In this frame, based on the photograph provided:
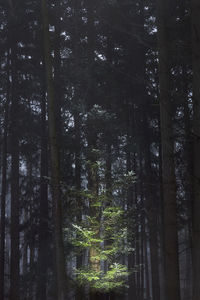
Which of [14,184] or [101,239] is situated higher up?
[14,184]

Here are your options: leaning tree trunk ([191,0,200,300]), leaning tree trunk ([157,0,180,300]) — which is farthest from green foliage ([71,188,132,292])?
leaning tree trunk ([191,0,200,300])

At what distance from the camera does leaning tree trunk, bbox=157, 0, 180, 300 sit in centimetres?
833

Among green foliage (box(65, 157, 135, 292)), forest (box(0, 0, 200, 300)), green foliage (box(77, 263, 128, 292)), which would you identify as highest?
forest (box(0, 0, 200, 300))

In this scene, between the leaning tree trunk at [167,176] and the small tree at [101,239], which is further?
the small tree at [101,239]

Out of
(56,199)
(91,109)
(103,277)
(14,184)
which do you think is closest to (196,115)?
(91,109)

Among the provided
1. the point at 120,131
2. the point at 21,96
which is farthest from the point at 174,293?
the point at 21,96

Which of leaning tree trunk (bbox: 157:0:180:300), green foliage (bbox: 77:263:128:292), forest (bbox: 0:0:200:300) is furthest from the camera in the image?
forest (bbox: 0:0:200:300)

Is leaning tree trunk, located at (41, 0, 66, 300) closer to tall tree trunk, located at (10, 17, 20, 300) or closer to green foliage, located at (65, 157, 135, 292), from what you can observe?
green foliage, located at (65, 157, 135, 292)

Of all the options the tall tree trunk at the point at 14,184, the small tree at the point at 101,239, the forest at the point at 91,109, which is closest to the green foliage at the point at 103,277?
the small tree at the point at 101,239

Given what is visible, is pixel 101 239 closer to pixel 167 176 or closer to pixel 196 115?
pixel 167 176

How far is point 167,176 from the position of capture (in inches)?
340

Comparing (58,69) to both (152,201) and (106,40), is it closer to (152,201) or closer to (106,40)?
(106,40)

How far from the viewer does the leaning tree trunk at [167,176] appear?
8.33m

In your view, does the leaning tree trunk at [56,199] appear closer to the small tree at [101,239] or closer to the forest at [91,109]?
the forest at [91,109]
